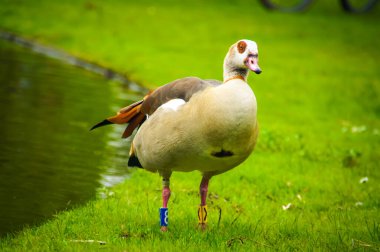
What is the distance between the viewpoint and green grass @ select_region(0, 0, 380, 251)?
6383 mm

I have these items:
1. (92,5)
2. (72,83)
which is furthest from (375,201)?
(92,5)

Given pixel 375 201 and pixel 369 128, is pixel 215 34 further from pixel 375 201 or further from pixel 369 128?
pixel 375 201

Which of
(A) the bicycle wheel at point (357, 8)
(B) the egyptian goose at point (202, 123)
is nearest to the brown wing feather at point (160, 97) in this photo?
(B) the egyptian goose at point (202, 123)

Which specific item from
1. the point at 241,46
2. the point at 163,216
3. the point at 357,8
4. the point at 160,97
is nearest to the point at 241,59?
the point at 241,46

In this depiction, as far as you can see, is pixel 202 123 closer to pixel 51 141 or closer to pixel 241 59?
pixel 241 59

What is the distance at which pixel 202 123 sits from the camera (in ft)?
18.7

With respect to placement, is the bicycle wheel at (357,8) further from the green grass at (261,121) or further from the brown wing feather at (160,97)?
the brown wing feather at (160,97)

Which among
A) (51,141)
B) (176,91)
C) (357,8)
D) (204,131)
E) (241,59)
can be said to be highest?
(241,59)

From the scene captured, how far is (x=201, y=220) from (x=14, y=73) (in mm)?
8277

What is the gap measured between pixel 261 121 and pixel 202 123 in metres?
7.26

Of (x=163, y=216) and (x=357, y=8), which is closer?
(x=163, y=216)

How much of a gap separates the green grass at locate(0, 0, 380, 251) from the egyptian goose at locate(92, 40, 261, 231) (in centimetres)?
64

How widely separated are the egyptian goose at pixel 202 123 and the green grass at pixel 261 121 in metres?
0.64

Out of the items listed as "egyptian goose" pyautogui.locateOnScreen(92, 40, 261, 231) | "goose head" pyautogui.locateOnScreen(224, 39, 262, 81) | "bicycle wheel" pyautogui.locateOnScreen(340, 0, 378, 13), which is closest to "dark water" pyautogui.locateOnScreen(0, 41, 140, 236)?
"egyptian goose" pyautogui.locateOnScreen(92, 40, 261, 231)
